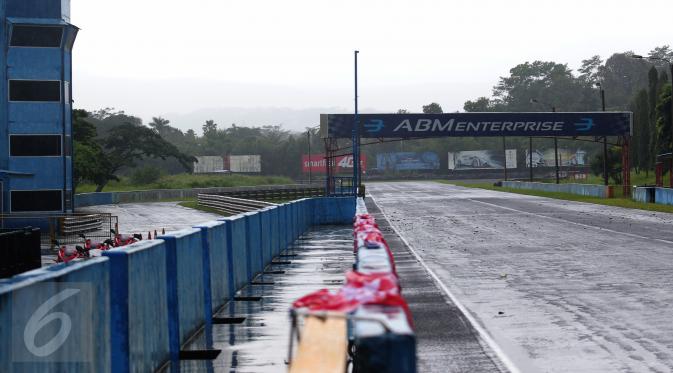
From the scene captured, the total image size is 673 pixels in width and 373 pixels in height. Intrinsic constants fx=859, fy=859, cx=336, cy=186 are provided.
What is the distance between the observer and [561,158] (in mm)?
150375

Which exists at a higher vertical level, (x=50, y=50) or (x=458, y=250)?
(x=50, y=50)

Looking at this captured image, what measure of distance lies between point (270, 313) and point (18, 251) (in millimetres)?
8282

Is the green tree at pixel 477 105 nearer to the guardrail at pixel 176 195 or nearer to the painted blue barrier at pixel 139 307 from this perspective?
the guardrail at pixel 176 195

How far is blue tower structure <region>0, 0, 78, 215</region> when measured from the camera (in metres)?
39.4

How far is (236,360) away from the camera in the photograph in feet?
30.6

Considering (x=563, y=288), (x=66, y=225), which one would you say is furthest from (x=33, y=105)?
(x=563, y=288)

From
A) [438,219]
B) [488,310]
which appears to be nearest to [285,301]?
[488,310]

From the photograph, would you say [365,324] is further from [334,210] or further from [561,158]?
[561,158]

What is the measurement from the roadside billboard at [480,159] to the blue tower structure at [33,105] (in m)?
120

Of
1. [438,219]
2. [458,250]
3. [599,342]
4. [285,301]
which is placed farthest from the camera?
[438,219]

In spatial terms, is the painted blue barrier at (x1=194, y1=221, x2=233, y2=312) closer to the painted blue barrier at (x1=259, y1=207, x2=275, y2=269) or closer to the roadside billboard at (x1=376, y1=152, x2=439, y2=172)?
the painted blue barrier at (x1=259, y1=207, x2=275, y2=269)

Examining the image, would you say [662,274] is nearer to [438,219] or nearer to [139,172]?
[438,219]

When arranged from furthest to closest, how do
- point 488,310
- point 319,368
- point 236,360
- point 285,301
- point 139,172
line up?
point 139,172 < point 285,301 < point 488,310 < point 236,360 < point 319,368

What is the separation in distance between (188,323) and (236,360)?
1269mm
